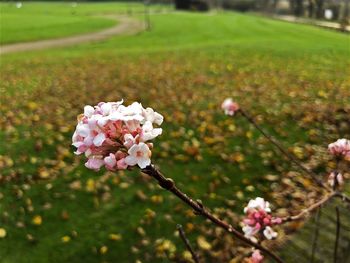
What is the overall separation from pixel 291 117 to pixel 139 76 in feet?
17.6

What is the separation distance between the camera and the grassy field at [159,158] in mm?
5492

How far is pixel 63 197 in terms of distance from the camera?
615 centimetres

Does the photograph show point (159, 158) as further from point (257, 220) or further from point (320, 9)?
point (320, 9)

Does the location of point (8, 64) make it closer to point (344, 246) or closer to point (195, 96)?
point (195, 96)

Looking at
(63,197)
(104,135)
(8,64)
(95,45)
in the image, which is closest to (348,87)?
(63,197)

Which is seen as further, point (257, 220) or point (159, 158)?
point (159, 158)

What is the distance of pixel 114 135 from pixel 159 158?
5553mm

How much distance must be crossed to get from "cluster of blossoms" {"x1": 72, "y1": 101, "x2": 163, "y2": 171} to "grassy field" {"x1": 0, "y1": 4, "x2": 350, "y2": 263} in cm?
382

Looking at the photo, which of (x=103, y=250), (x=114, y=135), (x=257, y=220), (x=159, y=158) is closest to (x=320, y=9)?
(x=159, y=158)

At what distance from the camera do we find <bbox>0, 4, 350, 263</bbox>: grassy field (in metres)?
5.49

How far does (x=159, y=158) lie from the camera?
23.5 ft

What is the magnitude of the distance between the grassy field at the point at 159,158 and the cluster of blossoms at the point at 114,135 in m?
3.82

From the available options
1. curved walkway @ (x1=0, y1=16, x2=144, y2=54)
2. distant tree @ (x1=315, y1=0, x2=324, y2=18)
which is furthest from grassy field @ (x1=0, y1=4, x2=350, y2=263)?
distant tree @ (x1=315, y1=0, x2=324, y2=18)

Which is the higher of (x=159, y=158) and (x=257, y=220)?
(x=257, y=220)
